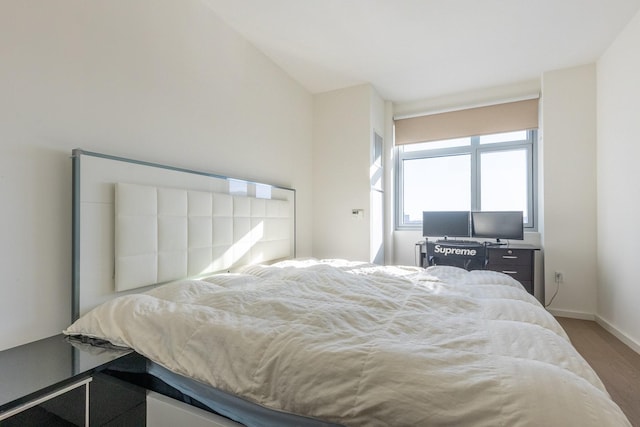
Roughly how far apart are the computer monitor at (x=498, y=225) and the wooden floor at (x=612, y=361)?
1009 mm

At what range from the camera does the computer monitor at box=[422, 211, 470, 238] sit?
360 centimetres

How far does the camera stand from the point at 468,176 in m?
3.94

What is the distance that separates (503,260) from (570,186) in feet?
3.42

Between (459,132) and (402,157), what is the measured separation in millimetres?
786

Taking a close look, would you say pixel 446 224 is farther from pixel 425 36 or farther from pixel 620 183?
pixel 425 36

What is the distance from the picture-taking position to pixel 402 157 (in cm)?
427

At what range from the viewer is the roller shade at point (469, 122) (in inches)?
139

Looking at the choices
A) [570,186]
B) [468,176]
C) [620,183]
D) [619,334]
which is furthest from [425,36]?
[619,334]

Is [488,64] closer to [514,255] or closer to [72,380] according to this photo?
[514,255]

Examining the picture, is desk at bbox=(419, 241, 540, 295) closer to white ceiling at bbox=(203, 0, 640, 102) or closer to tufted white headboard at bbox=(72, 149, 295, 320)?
white ceiling at bbox=(203, 0, 640, 102)

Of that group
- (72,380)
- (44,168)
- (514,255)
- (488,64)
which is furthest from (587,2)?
(72,380)

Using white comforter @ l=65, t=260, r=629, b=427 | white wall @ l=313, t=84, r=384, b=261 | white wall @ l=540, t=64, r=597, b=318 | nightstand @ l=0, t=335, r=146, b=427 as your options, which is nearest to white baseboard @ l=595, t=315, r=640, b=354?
white wall @ l=540, t=64, r=597, b=318

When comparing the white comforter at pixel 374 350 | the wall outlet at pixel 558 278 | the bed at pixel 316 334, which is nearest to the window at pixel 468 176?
the wall outlet at pixel 558 278

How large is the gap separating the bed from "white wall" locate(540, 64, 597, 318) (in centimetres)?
188
